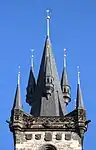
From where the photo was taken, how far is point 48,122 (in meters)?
43.3

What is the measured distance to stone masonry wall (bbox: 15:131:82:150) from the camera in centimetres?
4259

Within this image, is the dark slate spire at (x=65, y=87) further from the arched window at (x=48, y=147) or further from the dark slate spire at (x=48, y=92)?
the arched window at (x=48, y=147)

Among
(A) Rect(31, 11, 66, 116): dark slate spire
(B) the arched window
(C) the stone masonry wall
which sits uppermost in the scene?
(A) Rect(31, 11, 66, 116): dark slate spire

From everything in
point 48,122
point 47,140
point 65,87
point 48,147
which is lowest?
point 48,147

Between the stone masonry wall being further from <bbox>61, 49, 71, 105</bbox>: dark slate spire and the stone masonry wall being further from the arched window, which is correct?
<bbox>61, 49, 71, 105</bbox>: dark slate spire

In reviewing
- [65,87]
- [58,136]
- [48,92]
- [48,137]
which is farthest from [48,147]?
[65,87]

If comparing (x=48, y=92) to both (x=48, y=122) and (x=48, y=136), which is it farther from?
(x=48, y=136)

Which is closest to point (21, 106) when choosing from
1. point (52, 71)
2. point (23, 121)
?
point (23, 121)

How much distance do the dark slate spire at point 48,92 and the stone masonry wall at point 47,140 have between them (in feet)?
5.60

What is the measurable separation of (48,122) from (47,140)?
1134 millimetres

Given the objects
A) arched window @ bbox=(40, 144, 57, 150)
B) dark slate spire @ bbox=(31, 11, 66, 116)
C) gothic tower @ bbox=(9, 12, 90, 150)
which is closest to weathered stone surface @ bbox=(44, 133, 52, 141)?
gothic tower @ bbox=(9, 12, 90, 150)

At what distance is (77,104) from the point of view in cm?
4431

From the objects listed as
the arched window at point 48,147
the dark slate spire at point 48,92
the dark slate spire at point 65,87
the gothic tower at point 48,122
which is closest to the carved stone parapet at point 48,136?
the gothic tower at point 48,122

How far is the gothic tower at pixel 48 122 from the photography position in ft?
140
